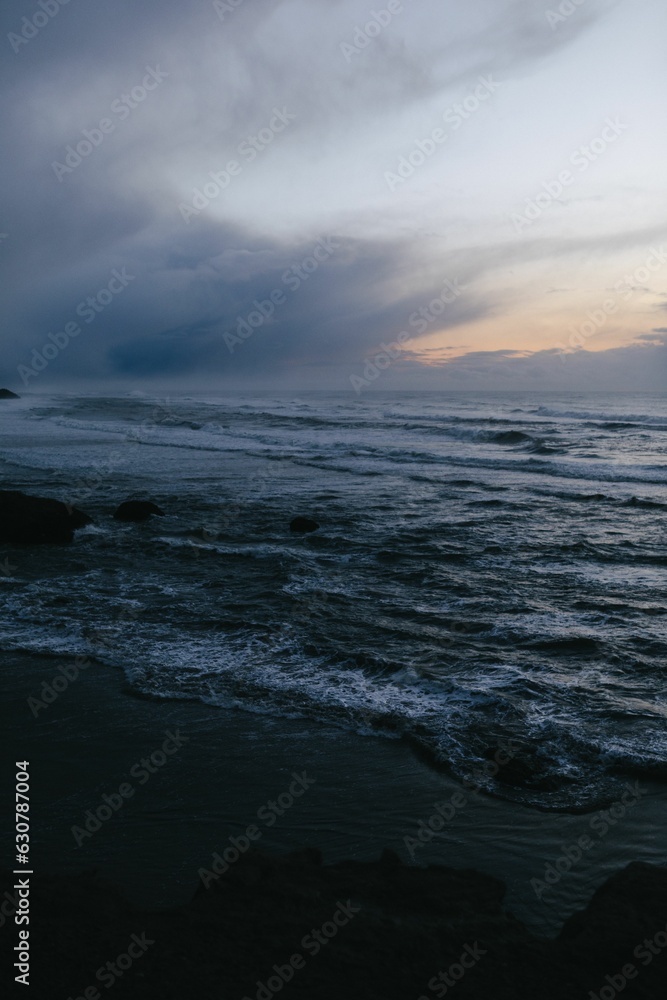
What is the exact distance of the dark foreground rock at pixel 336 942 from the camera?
3.05 metres

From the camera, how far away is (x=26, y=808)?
4.81m

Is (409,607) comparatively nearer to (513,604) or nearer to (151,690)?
(513,604)

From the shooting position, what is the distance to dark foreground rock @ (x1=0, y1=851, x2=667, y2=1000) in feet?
10.0

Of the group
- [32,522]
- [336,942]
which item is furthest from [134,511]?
[336,942]

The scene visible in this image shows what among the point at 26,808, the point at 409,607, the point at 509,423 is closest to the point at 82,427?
the point at 509,423

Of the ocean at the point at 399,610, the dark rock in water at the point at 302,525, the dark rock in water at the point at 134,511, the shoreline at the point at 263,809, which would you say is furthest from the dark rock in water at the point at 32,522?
the shoreline at the point at 263,809

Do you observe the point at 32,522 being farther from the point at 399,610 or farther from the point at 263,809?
the point at 263,809

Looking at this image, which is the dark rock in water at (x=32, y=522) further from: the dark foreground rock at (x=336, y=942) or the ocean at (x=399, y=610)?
the dark foreground rock at (x=336, y=942)

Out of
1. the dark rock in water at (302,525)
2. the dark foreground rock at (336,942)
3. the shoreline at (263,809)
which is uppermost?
the dark rock in water at (302,525)

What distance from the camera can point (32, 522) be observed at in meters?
13.6

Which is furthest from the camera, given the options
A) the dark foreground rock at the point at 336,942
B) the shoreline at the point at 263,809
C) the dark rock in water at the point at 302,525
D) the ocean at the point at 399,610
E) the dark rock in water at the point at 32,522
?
the dark rock in water at the point at 302,525

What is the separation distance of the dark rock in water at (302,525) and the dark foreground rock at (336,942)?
11.1 m

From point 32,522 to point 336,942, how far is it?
11997mm

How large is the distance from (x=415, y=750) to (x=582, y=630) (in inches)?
156
